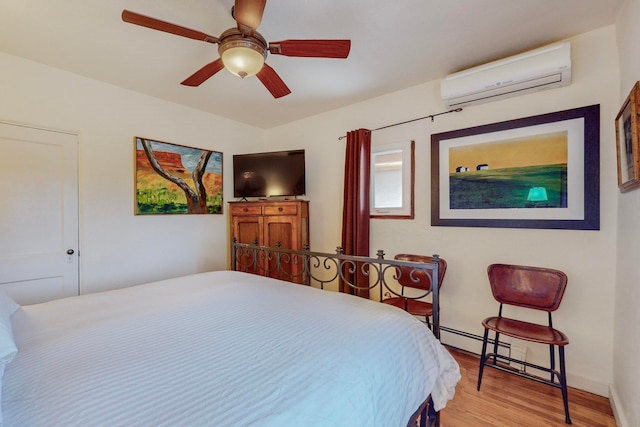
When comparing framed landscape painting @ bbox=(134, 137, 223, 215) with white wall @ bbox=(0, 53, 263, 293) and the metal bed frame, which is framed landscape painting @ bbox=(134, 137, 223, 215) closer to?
white wall @ bbox=(0, 53, 263, 293)

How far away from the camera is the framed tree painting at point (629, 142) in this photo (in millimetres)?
1329

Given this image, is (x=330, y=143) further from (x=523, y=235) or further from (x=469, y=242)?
(x=523, y=235)

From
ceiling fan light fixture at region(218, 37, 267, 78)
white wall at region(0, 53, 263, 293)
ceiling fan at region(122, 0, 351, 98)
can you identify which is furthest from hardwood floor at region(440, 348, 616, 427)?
white wall at region(0, 53, 263, 293)

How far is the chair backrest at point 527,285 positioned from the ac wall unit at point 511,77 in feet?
4.47

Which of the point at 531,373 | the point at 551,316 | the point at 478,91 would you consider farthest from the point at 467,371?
the point at 478,91

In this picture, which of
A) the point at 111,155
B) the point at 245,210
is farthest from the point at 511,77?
the point at 111,155

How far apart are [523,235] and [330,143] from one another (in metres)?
2.25

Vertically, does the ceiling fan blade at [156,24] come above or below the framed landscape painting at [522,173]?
above

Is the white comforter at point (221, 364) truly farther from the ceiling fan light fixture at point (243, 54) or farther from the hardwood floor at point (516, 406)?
the ceiling fan light fixture at point (243, 54)

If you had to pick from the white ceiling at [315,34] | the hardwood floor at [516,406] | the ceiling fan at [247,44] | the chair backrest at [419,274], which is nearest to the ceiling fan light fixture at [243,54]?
the ceiling fan at [247,44]

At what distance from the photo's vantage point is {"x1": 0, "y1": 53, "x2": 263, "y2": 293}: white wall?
7.75ft

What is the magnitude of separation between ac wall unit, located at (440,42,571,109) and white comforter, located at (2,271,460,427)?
194 cm

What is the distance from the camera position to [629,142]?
1481mm

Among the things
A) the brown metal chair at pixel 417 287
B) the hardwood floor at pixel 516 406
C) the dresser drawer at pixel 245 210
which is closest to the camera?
the hardwood floor at pixel 516 406
